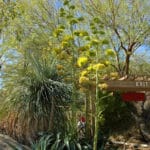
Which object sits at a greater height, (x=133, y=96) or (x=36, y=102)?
(x=133, y=96)

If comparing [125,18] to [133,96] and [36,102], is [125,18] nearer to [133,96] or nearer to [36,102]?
[133,96]

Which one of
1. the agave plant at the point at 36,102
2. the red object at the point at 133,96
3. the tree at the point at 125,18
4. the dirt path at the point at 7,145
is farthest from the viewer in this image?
the tree at the point at 125,18

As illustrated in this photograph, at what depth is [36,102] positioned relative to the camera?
10703 millimetres

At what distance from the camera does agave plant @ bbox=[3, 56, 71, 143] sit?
35.2ft

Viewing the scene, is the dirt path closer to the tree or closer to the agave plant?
the agave plant

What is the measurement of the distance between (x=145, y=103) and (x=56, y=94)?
23.9 ft

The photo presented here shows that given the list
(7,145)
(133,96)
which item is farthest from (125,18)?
(7,145)

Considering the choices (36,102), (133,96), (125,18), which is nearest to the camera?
(36,102)

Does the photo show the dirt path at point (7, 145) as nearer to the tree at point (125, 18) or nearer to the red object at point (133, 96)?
the red object at point (133, 96)

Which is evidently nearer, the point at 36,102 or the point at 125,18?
the point at 36,102

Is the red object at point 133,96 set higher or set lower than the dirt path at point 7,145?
higher

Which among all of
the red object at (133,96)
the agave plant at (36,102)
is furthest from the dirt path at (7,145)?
the red object at (133,96)

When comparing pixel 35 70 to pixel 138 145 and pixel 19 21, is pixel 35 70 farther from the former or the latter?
pixel 19 21

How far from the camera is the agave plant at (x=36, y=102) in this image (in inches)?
423
